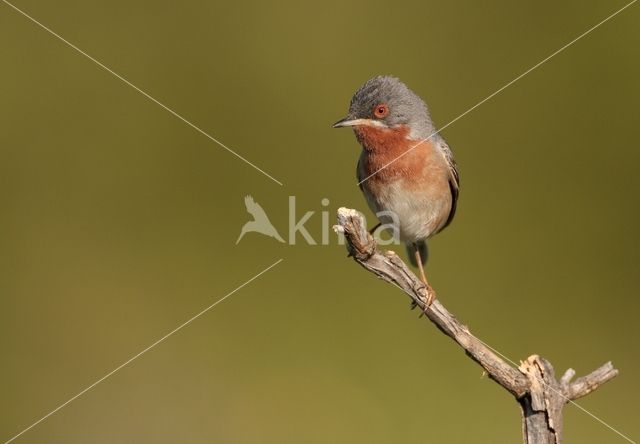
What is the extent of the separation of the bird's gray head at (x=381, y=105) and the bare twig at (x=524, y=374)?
152 cm

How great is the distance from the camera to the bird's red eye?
5449 mm

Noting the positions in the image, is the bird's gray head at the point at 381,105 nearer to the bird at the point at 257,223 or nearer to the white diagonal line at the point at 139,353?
the bird at the point at 257,223

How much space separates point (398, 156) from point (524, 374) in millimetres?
2155

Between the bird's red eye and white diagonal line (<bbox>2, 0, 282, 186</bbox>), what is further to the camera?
white diagonal line (<bbox>2, 0, 282, 186</bbox>)

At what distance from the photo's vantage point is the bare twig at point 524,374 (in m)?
3.71

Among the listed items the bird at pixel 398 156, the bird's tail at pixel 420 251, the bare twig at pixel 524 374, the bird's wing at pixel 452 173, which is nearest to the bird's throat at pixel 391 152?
the bird at pixel 398 156

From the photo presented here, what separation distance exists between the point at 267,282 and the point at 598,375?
409 cm

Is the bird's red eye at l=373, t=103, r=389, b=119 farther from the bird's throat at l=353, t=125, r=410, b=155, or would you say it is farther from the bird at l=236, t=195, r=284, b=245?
the bird at l=236, t=195, r=284, b=245

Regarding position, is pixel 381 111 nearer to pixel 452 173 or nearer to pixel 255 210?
pixel 452 173

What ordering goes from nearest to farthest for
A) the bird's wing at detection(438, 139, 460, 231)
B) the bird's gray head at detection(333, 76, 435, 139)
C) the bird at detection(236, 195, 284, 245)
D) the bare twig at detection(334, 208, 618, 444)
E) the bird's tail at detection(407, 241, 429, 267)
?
the bare twig at detection(334, 208, 618, 444), the bird's gray head at detection(333, 76, 435, 139), the bird's wing at detection(438, 139, 460, 231), the bird's tail at detection(407, 241, 429, 267), the bird at detection(236, 195, 284, 245)

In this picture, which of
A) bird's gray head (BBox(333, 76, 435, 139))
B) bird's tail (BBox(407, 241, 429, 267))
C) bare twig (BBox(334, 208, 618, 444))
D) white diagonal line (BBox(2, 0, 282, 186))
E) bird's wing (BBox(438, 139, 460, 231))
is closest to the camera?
bare twig (BBox(334, 208, 618, 444))

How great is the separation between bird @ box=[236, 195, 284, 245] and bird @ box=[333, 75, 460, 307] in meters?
1.80

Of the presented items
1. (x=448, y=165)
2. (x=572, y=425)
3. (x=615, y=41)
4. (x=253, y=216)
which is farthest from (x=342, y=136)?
(x=572, y=425)

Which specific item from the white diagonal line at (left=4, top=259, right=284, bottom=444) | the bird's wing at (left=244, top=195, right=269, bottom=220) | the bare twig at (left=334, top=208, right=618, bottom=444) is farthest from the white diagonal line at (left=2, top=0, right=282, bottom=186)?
the bare twig at (left=334, top=208, right=618, bottom=444)
